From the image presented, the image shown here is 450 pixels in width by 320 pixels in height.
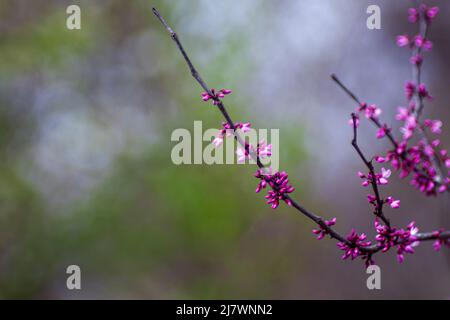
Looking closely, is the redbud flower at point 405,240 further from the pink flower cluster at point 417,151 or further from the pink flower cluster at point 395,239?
the pink flower cluster at point 417,151

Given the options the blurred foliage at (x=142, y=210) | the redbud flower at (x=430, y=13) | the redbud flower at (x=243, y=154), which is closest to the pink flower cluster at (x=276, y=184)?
the redbud flower at (x=243, y=154)

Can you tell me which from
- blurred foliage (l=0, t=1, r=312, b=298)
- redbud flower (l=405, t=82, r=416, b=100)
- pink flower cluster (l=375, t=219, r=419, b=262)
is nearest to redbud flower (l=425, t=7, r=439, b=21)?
redbud flower (l=405, t=82, r=416, b=100)

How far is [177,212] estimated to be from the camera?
6164mm

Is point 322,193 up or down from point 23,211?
up

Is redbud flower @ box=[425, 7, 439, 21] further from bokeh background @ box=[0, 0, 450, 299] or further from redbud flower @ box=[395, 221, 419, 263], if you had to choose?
bokeh background @ box=[0, 0, 450, 299]

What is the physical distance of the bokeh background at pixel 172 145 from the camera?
575 centimetres

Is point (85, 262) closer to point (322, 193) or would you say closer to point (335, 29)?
point (322, 193)

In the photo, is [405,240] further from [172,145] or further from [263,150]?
[172,145]

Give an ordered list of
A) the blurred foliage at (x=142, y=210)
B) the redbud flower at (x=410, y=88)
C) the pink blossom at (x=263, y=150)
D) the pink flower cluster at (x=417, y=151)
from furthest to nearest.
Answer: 1. the blurred foliage at (x=142, y=210)
2. the pink blossom at (x=263, y=150)
3. the redbud flower at (x=410, y=88)
4. the pink flower cluster at (x=417, y=151)

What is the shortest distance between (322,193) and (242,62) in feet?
7.70

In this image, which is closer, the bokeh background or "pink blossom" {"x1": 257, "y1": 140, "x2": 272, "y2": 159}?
"pink blossom" {"x1": 257, "y1": 140, "x2": 272, "y2": 159}

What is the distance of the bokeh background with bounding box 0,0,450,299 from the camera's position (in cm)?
575

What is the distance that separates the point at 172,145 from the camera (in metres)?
6.12
